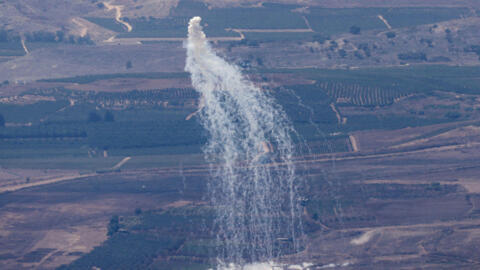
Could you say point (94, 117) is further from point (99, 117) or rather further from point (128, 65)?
point (128, 65)

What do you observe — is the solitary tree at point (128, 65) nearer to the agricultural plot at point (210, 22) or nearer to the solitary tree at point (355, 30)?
the agricultural plot at point (210, 22)

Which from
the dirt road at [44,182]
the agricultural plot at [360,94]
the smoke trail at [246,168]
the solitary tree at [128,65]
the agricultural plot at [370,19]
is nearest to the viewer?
the smoke trail at [246,168]

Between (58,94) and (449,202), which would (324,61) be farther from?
(449,202)

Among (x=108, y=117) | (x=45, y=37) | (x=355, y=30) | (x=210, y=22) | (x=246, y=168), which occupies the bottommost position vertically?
(x=246, y=168)

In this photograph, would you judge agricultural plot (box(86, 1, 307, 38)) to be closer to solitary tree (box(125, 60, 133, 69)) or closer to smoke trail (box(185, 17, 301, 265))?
solitary tree (box(125, 60, 133, 69))

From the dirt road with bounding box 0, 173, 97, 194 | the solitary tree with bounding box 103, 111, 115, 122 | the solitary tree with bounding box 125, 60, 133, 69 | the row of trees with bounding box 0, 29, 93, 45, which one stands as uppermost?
the row of trees with bounding box 0, 29, 93, 45

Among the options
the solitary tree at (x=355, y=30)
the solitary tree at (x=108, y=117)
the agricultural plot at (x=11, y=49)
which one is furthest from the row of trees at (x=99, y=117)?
the solitary tree at (x=355, y=30)

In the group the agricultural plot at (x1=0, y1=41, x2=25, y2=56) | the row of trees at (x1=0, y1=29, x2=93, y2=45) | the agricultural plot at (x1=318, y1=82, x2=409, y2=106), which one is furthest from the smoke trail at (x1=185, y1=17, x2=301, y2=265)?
the row of trees at (x1=0, y1=29, x2=93, y2=45)

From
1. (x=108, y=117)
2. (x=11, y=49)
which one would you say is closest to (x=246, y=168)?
(x=108, y=117)
